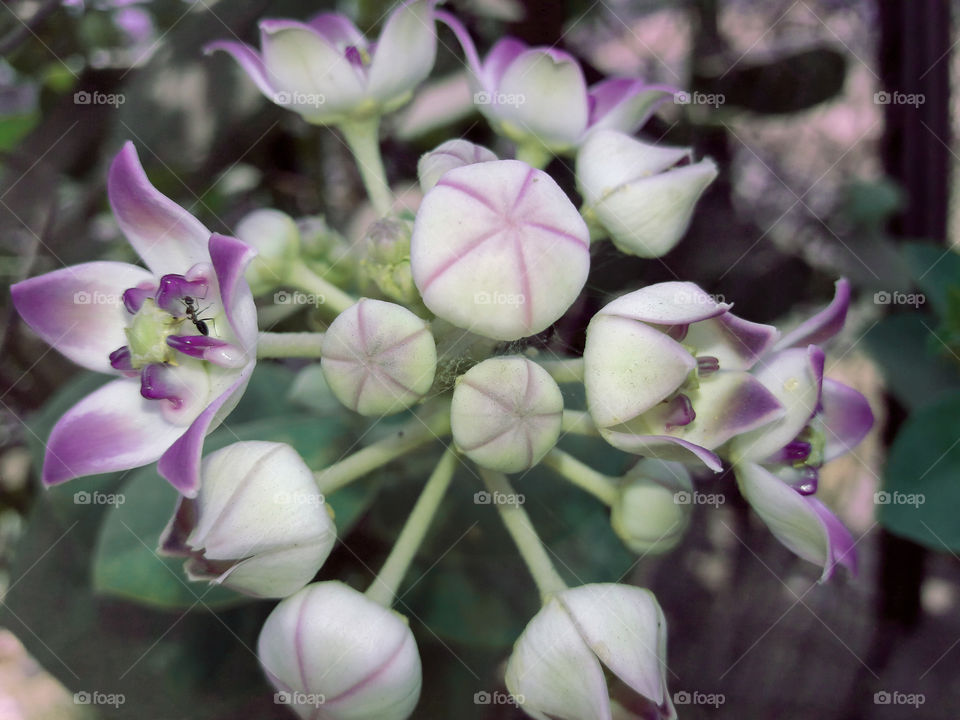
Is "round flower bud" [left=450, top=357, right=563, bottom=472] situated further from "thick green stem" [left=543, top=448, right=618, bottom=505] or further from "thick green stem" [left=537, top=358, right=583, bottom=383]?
"thick green stem" [left=543, top=448, right=618, bottom=505]

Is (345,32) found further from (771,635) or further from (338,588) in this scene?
(771,635)

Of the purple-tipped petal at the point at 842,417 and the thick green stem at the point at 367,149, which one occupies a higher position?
the thick green stem at the point at 367,149

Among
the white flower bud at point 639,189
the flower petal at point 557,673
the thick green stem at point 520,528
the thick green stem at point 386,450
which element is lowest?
the flower petal at point 557,673

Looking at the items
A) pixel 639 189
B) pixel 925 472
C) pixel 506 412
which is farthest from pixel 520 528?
pixel 925 472

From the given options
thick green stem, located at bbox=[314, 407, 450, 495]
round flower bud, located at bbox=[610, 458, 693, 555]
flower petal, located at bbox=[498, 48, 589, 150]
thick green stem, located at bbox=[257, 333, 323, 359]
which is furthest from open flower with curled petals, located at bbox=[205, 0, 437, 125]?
round flower bud, located at bbox=[610, 458, 693, 555]

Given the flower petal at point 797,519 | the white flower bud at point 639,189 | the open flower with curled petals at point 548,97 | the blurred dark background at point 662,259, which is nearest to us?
the flower petal at point 797,519

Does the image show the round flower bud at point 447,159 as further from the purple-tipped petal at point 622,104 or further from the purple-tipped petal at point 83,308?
the purple-tipped petal at point 83,308

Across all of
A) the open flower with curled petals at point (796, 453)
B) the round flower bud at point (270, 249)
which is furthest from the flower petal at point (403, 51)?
the open flower with curled petals at point (796, 453)
